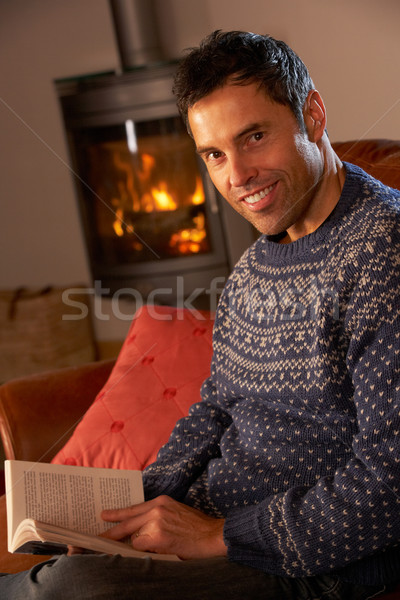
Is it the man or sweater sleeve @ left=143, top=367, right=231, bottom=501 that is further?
sweater sleeve @ left=143, top=367, right=231, bottom=501

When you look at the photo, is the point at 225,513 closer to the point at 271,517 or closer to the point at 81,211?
the point at 271,517

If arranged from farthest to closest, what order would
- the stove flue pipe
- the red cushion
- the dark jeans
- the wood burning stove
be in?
the stove flue pipe
the wood burning stove
the red cushion
the dark jeans

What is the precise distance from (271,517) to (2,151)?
294 centimetres

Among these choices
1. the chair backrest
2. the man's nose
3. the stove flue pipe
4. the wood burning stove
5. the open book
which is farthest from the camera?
the stove flue pipe

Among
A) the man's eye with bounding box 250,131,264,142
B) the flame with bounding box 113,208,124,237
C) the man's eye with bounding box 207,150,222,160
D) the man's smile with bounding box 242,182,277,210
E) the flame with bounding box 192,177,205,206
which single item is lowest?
the flame with bounding box 113,208,124,237

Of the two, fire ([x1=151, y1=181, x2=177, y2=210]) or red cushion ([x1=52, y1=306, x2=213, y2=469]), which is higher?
fire ([x1=151, y1=181, x2=177, y2=210])

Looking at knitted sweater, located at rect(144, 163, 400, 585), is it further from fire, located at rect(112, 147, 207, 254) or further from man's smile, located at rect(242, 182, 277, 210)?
fire, located at rect(112, 147, 207, 254)

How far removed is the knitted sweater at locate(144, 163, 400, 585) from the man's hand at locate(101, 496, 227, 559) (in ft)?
0.15

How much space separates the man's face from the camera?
104 centimetres

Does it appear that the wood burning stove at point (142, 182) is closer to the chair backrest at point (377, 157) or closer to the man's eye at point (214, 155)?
the chair backrest at point (377, 157)

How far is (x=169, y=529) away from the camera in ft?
3.35

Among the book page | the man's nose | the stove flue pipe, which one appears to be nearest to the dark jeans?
the book page

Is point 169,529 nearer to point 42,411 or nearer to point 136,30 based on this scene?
point 42,411

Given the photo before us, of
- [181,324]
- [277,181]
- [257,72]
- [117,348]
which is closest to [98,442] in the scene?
[181,324]
